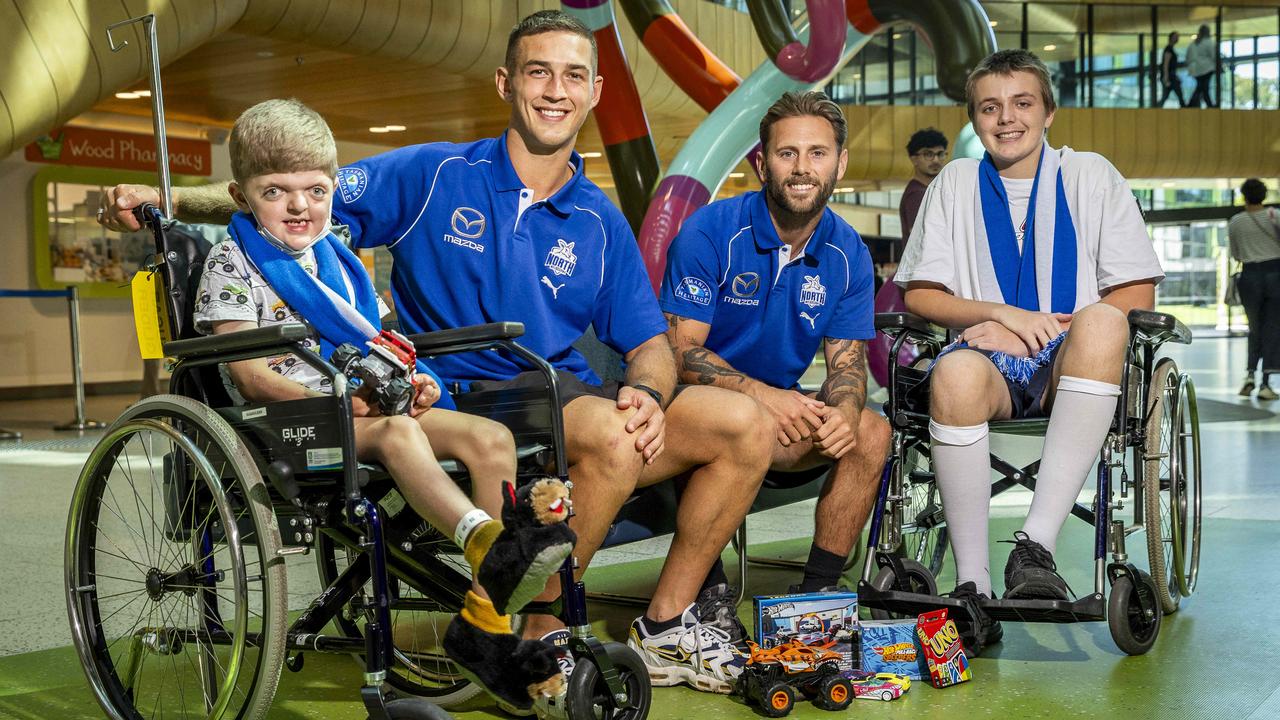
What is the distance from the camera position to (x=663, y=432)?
2.08 meters

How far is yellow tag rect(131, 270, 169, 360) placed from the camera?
1988 millimetres

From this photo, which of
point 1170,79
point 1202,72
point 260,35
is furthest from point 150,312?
point 1202,72

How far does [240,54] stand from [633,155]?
341 cm

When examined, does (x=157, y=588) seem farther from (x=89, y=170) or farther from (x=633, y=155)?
(x=89, y=170)

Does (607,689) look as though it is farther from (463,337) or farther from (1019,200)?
(1019,200)

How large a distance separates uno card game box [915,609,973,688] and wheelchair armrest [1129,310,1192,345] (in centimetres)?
66

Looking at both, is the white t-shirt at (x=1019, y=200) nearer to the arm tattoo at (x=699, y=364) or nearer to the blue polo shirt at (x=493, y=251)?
the arm tattoo at (x=699, y=364)

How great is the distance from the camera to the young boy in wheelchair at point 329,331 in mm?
1634

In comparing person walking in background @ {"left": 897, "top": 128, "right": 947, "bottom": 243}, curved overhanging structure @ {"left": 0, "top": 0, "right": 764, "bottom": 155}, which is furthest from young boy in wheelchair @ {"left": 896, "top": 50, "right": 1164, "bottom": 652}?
curved overhanging structure @ {"left": 0, "top": 0, "right": 764, "bottom": 155}

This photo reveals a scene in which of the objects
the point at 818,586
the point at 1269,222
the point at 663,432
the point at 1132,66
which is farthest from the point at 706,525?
the point at 1132,66

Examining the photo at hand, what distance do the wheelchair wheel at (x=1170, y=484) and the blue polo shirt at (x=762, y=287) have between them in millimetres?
581

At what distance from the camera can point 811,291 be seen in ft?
8.23

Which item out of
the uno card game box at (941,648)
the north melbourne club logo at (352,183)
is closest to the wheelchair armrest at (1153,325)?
the uno card game box at (941,648)

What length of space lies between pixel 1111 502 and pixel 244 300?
62.4 inches
